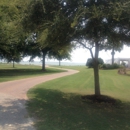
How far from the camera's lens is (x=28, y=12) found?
997 centimetres

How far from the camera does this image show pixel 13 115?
7625mm

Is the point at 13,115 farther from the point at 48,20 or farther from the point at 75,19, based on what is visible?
the point at 48,20

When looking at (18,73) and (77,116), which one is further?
(18,73)

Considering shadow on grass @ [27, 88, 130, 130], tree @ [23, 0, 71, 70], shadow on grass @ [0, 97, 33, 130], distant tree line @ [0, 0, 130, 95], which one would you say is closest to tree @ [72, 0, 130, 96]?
distant tree line @ [0, 0, 130, 95]

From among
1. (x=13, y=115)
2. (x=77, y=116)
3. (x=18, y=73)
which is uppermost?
(x=18, y=73)

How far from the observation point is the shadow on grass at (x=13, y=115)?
6.39m

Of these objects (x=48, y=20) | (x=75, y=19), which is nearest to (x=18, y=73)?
(x=48, y=20)

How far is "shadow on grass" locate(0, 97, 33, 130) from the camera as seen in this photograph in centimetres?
639

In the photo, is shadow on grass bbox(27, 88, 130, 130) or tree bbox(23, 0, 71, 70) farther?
tree bbox(23, 0, 71, 70)

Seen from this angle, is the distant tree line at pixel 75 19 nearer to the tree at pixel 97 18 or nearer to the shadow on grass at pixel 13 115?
the tree at pixel 97 18

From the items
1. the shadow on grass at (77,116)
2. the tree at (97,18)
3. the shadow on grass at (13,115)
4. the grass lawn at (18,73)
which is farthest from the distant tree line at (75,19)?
the grass lawn at (18,73)

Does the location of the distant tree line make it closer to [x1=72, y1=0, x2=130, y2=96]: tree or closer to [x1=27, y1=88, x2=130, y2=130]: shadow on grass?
[x1=72, y1=0, x2=130, y2=96]: tree

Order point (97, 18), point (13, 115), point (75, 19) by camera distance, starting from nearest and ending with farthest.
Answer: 1. point (13, 115)
2. point (75, 19)
3. point (97, 18)

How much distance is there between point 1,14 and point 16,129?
1713cm
